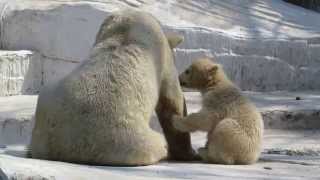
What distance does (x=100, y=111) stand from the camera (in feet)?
16.1

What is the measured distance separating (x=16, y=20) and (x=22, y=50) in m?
0.38

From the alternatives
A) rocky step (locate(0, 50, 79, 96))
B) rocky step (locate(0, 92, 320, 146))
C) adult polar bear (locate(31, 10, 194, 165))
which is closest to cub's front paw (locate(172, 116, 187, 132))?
adult polar bear (locate(31, 10, 194, 165))

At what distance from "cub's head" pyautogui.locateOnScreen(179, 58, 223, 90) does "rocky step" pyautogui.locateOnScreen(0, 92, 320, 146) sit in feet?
3.81

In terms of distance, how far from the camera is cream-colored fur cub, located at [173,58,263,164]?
5418 millimetres

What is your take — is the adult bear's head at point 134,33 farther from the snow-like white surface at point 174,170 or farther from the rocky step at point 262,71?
the rocky step at point 262,71

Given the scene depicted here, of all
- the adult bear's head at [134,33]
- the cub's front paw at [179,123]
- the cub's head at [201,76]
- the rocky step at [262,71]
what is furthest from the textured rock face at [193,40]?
Answer: the adult bear's head at [134,33]

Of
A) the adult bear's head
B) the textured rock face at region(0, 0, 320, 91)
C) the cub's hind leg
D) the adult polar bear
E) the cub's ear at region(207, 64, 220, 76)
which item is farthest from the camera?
the textured rock face at region(0, 0, 320, 91)

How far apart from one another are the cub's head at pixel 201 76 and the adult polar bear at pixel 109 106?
65 cm

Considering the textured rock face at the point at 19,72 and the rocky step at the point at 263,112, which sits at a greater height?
the textured rock face at the point at 19,72

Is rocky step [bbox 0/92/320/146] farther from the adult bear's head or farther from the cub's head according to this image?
the adult bear's head

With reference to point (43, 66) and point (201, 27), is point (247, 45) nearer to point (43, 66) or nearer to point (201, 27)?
point (201, 27)

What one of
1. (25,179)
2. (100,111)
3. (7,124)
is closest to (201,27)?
(7,124)

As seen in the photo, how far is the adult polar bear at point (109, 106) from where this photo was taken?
490 centimetres

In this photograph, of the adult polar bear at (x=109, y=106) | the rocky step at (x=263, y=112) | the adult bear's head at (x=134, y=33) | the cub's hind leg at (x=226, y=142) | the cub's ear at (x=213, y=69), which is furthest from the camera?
the rocky step at (x=263, y=112)
